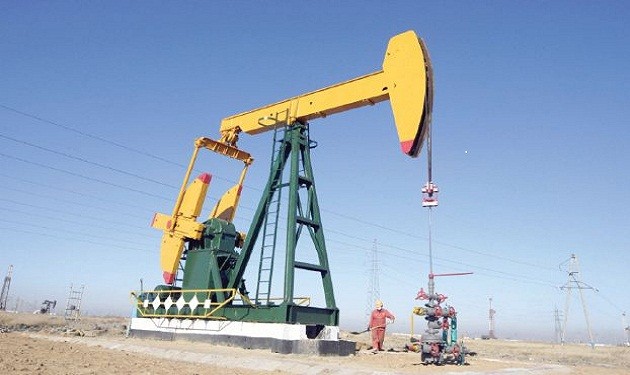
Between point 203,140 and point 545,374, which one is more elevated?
point 203,140

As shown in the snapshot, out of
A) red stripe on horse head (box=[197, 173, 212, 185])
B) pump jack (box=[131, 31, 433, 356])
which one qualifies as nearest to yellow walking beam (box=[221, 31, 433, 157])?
pump jack (box=[131, 31, 433, 356])

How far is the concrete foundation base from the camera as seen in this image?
10.7 m

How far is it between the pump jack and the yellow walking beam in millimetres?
24

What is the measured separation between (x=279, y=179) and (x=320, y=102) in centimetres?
242

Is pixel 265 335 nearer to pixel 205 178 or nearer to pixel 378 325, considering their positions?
pixel 378 325

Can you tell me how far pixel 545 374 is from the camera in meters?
8.58

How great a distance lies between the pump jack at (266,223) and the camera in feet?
36.0

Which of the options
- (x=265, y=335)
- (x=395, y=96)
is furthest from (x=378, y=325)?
(x=395, y=96)

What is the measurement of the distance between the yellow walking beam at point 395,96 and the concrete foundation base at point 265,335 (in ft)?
15.6

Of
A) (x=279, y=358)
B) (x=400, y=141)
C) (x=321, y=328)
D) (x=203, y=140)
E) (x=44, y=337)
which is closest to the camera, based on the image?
(x=279, y=358)

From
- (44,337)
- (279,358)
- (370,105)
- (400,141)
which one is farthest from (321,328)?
(44,337)

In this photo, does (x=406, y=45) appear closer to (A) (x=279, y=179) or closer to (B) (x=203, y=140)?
(A) (x=279, y=179)

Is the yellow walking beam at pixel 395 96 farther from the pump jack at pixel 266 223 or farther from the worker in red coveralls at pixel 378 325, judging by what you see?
the worker in red coveralls at pixel 378 325

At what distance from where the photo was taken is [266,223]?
12.9 metres
